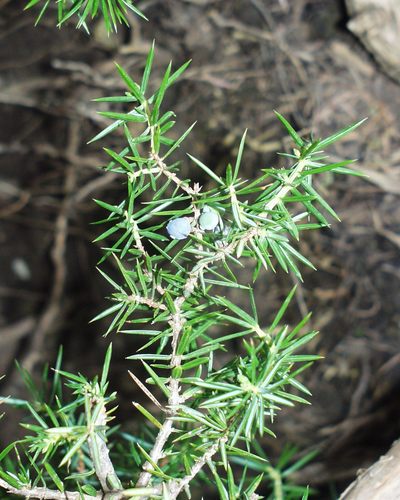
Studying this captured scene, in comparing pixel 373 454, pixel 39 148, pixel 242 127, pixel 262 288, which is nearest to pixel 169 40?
pixel 242 127

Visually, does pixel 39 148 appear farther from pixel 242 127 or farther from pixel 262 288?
pixel 262 288

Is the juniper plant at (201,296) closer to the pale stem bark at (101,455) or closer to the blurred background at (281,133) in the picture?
the pale stem bark at (101,455)

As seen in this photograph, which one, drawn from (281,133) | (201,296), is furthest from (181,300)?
(281,133)

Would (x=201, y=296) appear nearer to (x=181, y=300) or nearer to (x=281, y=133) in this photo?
(x=181, y=300)

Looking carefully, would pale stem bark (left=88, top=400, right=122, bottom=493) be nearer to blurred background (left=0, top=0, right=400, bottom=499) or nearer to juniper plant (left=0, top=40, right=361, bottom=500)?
juniper plant (left=0, top=40, right=361, bottom=500)

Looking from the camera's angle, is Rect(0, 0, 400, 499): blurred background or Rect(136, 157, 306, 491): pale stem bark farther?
Rect(0, 0, 400, 499): blurred background

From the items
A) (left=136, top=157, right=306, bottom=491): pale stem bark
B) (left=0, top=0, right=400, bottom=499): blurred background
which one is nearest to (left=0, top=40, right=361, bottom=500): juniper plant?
(left=136, top=157, right=306, bottom=491): pale stem bark

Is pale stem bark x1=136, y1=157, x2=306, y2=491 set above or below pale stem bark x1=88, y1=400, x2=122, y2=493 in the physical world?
above

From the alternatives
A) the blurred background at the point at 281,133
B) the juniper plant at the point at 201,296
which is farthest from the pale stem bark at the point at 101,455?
the blurred background at the point at 281,133
